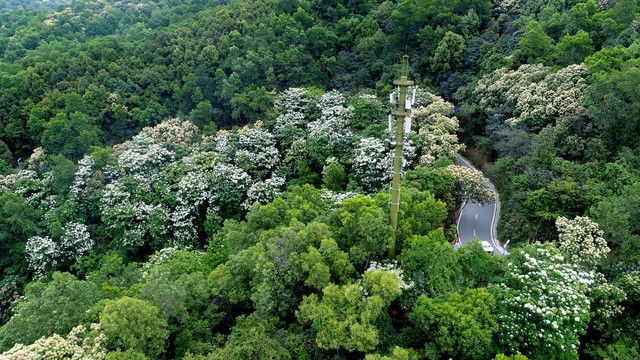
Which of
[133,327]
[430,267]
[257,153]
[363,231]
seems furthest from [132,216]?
[430,267]

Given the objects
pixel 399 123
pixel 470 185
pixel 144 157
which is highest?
pixel 399 123

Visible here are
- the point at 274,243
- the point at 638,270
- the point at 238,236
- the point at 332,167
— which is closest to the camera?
the point at 638,270

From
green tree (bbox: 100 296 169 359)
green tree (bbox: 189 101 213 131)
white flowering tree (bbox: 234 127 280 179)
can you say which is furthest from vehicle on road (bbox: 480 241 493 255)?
green tree (bbox: 189 101 213 131)

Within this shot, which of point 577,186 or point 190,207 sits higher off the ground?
point 577,186

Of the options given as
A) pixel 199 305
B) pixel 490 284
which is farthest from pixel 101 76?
pixel 490 284

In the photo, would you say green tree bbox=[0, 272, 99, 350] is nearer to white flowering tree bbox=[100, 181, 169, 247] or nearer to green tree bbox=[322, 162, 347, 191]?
white flowering tree bbox=[100, 181, 169, 247]

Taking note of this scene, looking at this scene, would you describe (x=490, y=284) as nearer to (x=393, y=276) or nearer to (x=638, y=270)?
(x=393, y=276)

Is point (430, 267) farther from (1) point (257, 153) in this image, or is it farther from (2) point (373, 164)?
(1) point (257, 153)
